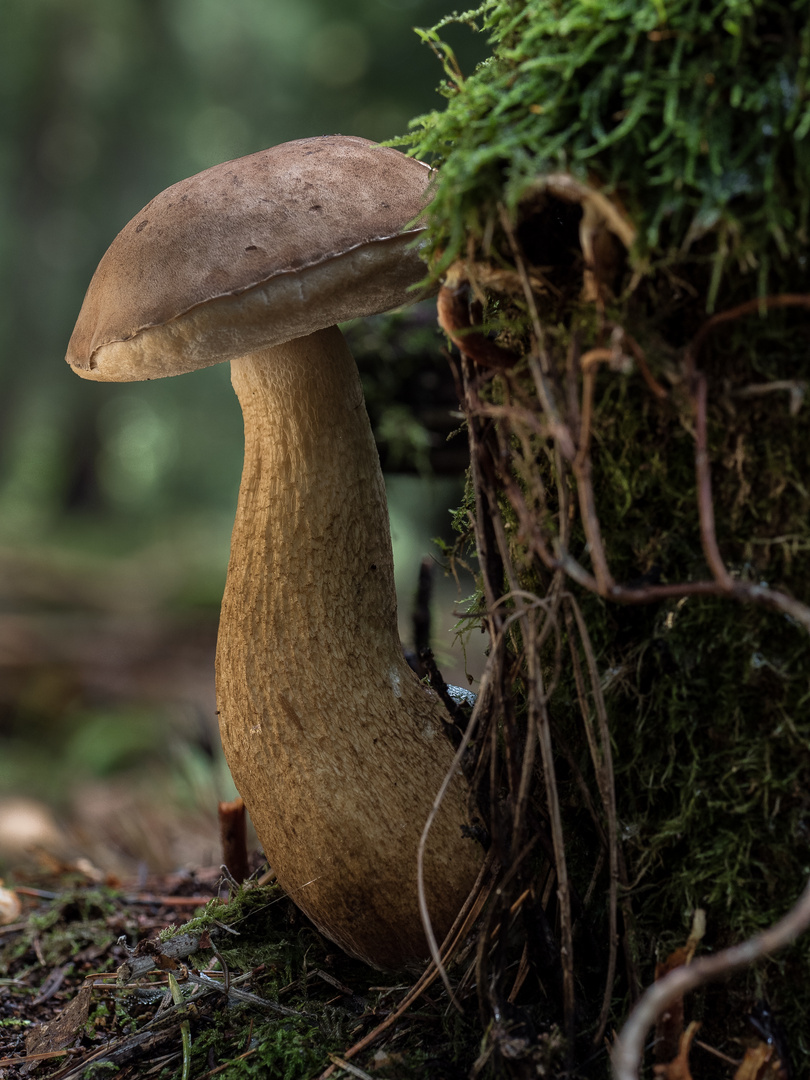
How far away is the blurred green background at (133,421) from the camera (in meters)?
3.51

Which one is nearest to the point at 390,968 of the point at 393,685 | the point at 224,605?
the point at 393,685

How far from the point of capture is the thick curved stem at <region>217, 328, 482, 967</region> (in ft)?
4.33

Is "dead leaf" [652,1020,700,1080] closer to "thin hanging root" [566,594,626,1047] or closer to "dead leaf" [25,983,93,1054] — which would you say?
"thin hanging root" [566,594,626,1047]

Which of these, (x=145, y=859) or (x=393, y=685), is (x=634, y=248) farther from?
(x=145, y=859)

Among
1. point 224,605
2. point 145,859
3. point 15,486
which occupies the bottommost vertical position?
point 145,859

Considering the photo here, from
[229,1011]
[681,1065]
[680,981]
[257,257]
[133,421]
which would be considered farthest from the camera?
[133,421]

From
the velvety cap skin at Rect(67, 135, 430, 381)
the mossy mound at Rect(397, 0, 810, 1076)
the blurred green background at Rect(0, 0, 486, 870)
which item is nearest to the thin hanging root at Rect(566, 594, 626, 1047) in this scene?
the mossy mound at Rect(397, 0, 810, 1076)

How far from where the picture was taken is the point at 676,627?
103 cm

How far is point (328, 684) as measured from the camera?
4.46ft

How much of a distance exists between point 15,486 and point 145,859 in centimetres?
1470

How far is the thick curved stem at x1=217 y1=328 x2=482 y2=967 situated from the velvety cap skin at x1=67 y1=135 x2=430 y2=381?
0.21 m

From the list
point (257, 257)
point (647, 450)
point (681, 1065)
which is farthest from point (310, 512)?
point (681, 1065)

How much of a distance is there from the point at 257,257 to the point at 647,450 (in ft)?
1.98

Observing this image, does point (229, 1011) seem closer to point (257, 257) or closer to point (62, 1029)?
point (62, 1029)
